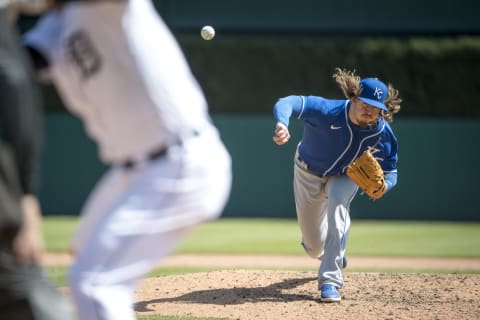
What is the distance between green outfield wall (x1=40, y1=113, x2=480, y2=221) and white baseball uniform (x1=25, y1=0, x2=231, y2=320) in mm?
12593

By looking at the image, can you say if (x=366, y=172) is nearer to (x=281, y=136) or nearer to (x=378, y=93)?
(x=378, y=93)

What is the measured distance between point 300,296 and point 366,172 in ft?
3.62

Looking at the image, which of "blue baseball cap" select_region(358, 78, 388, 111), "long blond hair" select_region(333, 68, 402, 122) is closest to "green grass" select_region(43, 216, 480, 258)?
"long blond hair" select_region(333, 68, 402, 122)

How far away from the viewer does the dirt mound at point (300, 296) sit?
5801mm

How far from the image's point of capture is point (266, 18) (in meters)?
18.5

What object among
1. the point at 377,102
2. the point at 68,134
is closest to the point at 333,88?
the point at 68,134

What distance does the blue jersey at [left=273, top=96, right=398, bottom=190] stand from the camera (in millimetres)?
6355

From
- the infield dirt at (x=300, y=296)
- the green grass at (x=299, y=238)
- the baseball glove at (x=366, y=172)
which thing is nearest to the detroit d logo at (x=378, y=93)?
the baseball glove at (x=366, y=172)

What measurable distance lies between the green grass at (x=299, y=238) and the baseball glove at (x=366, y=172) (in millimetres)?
4525

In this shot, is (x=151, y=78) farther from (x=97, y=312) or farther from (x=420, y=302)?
(x=420, y=302)

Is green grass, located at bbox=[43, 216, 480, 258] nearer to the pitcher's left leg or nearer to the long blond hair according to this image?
the long blond hair

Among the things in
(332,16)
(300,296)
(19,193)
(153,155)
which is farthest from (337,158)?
(332,16)

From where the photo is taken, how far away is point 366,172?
250 inches

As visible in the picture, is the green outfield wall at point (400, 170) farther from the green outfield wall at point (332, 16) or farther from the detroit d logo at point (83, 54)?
the detroit d logo at point (83, 54)
